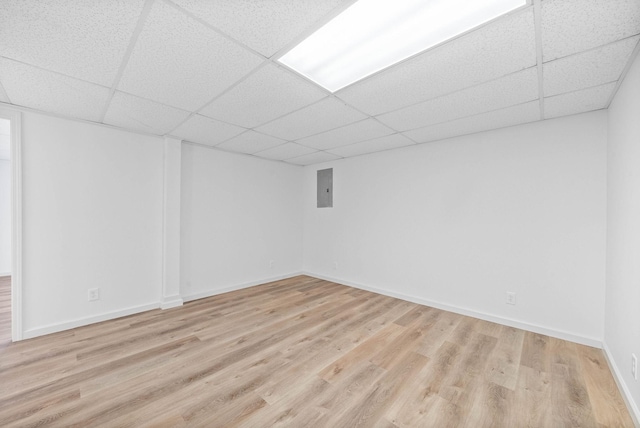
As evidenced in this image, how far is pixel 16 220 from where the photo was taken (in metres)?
2.48

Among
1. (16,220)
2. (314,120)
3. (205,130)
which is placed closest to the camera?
(16,220)

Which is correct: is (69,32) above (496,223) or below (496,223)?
above

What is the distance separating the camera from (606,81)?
191 centimetres

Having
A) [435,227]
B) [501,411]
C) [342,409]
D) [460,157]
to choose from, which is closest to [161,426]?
[342,409]

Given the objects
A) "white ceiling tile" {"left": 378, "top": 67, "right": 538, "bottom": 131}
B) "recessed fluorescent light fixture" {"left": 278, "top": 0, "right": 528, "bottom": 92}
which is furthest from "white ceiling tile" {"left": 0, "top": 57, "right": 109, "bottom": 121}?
"white ceiling tile" {"left": 378, "top": 67, "right": 538, "bottom": 131}

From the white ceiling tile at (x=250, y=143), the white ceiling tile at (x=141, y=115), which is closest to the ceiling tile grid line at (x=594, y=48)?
the white ceiling tile at (x=250, y=143)

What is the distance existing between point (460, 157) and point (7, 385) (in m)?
4.83

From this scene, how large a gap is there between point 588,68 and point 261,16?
87.5 inches

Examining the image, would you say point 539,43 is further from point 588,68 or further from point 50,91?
point 50,91

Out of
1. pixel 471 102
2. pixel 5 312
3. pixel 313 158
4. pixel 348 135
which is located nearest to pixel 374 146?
pixel 348 135

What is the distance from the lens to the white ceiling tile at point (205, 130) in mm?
2850

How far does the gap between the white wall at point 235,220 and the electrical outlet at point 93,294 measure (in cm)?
95

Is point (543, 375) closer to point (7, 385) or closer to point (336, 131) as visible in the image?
point (336, 131)

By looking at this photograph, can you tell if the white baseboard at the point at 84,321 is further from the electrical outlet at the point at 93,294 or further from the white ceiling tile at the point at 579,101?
the white ceiling tile at the point at 579,101
